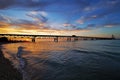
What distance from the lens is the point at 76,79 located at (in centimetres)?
1183

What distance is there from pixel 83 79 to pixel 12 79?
5897mm

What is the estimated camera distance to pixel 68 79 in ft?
38.7

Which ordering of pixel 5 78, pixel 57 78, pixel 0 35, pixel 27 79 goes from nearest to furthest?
pixel 5 78 < pixel 27 79 < pixel 57 78 < pixel 0 35

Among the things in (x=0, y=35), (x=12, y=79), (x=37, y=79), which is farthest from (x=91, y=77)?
(x=0, y=35)

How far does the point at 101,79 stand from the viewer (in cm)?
1173

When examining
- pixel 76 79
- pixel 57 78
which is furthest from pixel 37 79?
pixel 76 79

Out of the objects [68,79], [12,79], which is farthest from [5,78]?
[68,79]

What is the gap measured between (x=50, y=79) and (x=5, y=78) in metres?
3.66

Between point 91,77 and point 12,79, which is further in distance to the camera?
point 91,77

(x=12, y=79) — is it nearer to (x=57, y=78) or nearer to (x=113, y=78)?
(x=57, y=78)

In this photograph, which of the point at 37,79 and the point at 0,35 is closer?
the point at 37,79

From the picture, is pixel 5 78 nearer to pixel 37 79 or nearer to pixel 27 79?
pixel 27 79

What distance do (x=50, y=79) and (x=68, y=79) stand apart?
1578 millimetres

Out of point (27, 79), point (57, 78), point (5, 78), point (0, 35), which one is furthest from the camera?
point (0, 35)
